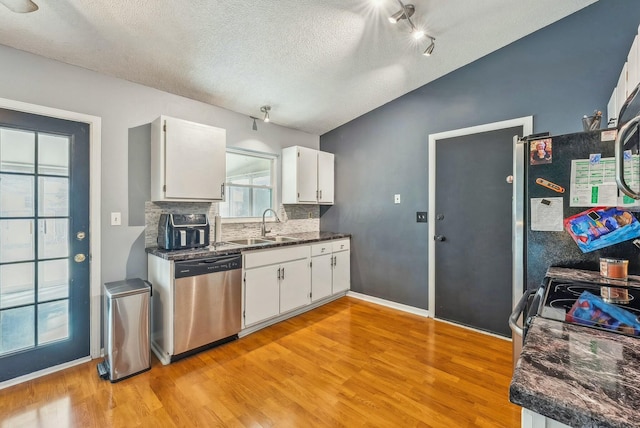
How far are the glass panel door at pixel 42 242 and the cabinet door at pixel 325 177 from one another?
252cm

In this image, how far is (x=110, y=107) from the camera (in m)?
2.46

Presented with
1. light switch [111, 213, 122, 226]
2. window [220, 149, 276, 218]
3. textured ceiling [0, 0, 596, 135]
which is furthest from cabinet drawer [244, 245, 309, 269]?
textured ceiling [0, 0, 596, 135]

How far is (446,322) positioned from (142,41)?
3.79 metres

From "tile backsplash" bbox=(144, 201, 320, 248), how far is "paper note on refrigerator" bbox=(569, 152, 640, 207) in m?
2.99

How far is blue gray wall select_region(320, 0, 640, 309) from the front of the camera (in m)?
2.36

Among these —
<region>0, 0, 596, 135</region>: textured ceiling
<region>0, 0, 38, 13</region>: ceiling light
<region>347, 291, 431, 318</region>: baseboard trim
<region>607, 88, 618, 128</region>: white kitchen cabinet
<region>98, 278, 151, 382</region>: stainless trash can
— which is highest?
<region>0, 0, 596, 135</region>: textured ceiling

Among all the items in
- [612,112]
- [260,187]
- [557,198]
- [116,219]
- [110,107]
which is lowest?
[116,219]

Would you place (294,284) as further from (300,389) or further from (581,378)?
(581,378)

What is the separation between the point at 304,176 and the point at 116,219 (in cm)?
212

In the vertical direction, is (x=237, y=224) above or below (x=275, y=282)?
above

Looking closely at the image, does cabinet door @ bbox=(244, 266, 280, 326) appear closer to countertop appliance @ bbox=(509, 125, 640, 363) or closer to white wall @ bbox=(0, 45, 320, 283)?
white wall @ bbox=(0, 45, 320, 283)

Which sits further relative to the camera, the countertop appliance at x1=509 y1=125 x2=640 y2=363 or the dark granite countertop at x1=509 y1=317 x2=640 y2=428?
the countertop appliance at x1=509 y1=125 x2=640 y2=363

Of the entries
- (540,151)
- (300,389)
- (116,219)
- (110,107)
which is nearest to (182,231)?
(116,219)

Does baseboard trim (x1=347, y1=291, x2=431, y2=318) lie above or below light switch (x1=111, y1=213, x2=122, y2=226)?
below
